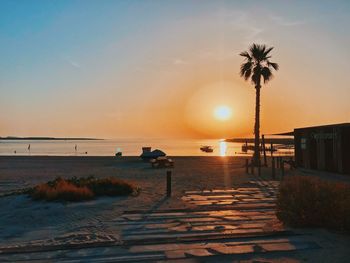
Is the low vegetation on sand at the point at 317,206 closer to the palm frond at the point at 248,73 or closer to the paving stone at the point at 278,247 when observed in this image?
the paving stone at the point at 278,247

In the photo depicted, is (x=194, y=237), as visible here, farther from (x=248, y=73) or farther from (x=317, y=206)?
(x=248, y=73)

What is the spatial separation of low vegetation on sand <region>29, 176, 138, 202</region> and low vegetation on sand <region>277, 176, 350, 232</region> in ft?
20.6

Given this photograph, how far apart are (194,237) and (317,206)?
279cm

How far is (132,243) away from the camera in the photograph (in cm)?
732

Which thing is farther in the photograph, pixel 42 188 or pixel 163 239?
pixel 42 188

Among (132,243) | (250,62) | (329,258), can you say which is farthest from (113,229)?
(250,62)

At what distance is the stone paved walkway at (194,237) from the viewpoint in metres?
6.62

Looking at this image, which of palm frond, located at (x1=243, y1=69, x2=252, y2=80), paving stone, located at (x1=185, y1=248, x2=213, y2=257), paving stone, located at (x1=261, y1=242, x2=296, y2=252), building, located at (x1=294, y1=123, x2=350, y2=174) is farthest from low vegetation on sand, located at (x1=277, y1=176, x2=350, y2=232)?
palm frond, located at (x1=243, y1=69, x2=252, y2=80)

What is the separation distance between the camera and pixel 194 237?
7637 millimetres

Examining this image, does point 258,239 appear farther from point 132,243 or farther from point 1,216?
point 1,216

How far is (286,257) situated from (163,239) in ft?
7.45

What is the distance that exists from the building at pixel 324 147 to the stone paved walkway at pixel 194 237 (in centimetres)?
958

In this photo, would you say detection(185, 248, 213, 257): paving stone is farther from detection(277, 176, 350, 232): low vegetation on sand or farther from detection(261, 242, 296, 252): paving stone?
detection(277, 176, 350, 232): low vegetation on sand

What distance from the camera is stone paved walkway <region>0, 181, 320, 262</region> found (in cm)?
662
